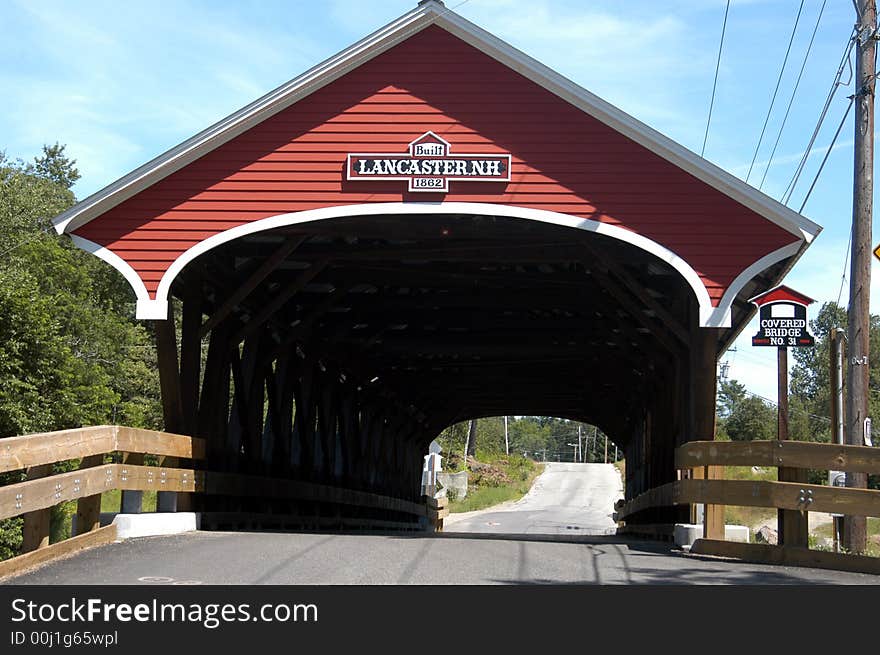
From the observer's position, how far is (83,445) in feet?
30.6

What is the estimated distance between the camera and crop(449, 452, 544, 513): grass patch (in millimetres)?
66000

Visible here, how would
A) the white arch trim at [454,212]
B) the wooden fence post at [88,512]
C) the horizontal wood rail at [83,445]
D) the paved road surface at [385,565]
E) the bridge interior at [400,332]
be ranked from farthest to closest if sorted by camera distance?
the bridge interior at [400,332] < the white arch trim at [454,212] < the wooden fence post at [88,512] < the paved road surface at [385,565] < the horizontal wood rail at [83,445]

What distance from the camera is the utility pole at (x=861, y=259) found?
46.4 feet

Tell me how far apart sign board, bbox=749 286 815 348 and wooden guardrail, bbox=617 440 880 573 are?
1.17m

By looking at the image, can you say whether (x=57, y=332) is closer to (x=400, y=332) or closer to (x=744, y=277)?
(x=400, y=332)

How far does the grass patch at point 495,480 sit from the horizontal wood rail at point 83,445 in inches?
1959

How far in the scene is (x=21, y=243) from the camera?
45.2 m

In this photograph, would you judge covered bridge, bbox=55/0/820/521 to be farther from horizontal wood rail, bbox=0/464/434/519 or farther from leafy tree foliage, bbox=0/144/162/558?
leafy tree foliage, bbox=0/144/162/558

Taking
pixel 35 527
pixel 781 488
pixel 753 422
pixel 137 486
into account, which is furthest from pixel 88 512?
pixel 753 422

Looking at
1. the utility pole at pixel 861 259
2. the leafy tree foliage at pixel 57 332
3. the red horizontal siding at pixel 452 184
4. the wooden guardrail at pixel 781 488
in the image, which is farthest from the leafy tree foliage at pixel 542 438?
the wooden guardrail at pixel 781 488

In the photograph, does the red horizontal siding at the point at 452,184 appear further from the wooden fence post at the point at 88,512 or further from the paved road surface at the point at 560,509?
the paved road surface at the point at 560,509

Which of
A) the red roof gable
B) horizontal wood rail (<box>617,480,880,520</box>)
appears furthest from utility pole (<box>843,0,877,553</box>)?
horizontal wood rail (<box>617,480,880,520</box>)
